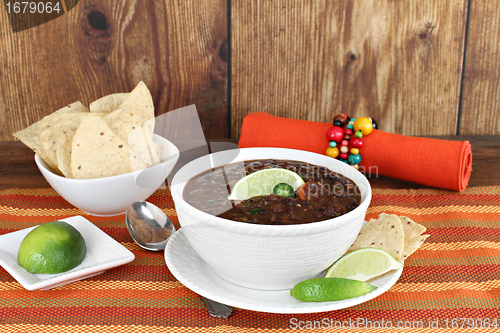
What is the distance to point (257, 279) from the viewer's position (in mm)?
1034

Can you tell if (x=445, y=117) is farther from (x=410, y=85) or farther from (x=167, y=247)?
(x=167, y=247)

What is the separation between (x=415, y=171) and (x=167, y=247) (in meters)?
1.13

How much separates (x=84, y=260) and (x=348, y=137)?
121cm

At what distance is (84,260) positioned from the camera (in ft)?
3.94

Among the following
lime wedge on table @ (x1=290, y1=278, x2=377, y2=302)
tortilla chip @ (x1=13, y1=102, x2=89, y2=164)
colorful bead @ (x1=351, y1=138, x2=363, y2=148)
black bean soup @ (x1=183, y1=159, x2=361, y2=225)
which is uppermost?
tortilla chip @ (x1=13, y1=102, x2=89, y2=164)

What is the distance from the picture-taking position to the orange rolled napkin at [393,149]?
1739 millimetres

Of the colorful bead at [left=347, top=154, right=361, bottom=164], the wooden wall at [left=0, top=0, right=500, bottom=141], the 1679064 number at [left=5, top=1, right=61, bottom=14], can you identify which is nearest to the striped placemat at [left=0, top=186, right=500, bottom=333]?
the colorful bead at [left=347, top=154, right=361, bottom=164]

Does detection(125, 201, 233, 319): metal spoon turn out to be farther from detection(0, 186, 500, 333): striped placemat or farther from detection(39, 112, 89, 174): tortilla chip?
detection(39, 112, 89, 174): tortilla chip

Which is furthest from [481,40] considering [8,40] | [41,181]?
[8,40]

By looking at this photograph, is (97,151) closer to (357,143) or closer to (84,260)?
(84,260)

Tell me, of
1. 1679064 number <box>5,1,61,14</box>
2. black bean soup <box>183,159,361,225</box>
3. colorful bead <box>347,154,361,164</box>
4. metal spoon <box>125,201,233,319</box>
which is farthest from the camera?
1679064 number <box>5,1,61,14</box>

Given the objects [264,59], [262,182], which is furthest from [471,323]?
[264,59]

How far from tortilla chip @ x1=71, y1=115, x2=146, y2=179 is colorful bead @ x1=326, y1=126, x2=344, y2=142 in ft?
2.91

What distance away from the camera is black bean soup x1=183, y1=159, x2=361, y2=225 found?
1034 mm
